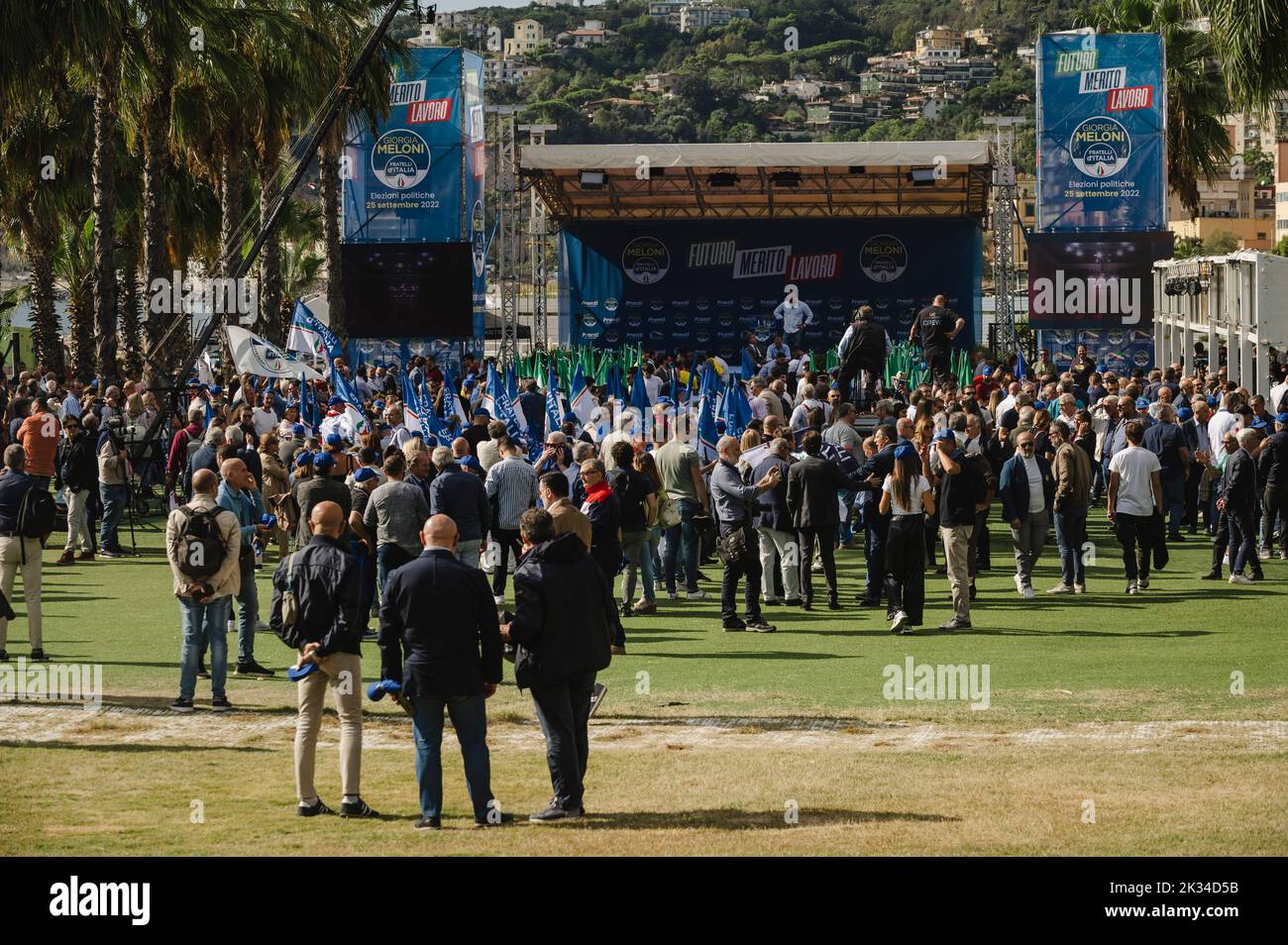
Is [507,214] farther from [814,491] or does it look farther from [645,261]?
[814,491]

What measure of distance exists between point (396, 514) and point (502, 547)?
349 centimetres

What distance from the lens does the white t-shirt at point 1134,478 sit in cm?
1683

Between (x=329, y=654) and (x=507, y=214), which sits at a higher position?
(x=507, y=214)

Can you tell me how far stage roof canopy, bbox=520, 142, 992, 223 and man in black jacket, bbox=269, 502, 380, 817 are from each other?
30352 millimetres

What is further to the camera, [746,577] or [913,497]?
[746,577]

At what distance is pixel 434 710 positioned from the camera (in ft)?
28.7

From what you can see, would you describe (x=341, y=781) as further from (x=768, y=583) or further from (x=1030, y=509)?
(x=1030, y=509)

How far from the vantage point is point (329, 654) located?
9.20 m

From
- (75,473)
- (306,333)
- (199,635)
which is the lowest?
(199,635)

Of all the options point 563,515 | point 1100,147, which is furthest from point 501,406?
point 1100,147

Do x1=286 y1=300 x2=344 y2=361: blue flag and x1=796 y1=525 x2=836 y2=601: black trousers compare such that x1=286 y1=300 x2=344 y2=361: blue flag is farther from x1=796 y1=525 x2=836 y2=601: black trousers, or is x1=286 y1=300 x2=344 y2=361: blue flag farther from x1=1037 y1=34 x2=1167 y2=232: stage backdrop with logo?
x1=1037 y1=34 x2=1167 y2=232: stage backdrop with logo

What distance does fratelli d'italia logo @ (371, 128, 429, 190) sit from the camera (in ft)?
136

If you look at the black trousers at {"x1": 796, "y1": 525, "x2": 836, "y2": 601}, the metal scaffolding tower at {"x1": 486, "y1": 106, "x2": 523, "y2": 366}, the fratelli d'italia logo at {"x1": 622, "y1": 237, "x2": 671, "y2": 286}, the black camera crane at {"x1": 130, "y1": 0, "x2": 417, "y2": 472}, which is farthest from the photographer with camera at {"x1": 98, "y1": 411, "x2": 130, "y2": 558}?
the fratelli d'italia logo at {"x1": 622, "y1": 237, "x2": 671, "y2": 286}

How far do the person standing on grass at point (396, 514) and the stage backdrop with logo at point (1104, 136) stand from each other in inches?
1115
